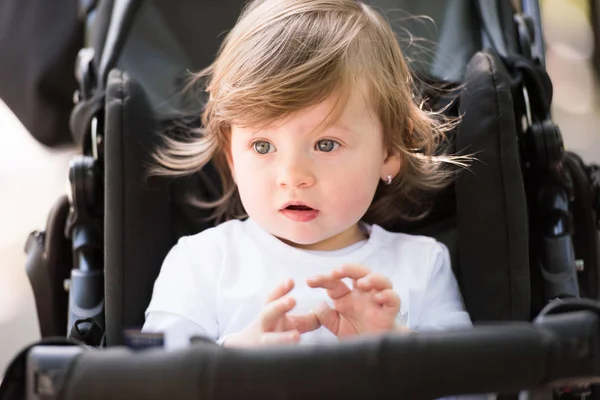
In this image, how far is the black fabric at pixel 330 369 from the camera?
2.48ft

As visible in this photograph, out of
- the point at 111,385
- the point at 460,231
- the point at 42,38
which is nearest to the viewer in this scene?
the point at 111,385

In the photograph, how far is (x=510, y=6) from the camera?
1.35 m

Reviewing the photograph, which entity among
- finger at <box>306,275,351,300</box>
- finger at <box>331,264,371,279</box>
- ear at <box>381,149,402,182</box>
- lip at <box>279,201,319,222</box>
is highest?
ear at <box>381,149,402,182</box>

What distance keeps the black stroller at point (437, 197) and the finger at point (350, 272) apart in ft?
0.56

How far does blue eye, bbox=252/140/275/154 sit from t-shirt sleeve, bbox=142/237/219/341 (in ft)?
0.57

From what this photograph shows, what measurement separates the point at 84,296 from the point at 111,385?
0.52 meters

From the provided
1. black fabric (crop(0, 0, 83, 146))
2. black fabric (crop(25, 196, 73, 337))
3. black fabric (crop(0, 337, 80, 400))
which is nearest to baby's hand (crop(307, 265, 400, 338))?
black fabric (crop(0, 337, 80, 400))

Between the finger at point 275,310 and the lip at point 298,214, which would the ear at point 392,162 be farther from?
the finger at point 275,310

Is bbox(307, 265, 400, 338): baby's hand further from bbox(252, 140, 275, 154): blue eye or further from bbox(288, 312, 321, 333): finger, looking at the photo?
bbox(252, 140, 275, 154): blue eye

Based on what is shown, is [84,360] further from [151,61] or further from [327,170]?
[151,61]

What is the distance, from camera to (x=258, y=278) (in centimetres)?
118

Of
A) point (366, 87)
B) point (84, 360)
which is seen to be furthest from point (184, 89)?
point (84, 360)

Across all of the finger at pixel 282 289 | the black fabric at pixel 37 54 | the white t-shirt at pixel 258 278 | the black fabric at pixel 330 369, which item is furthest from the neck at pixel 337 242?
the black fabric at pixel 37 54

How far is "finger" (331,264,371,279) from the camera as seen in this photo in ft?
3.35
